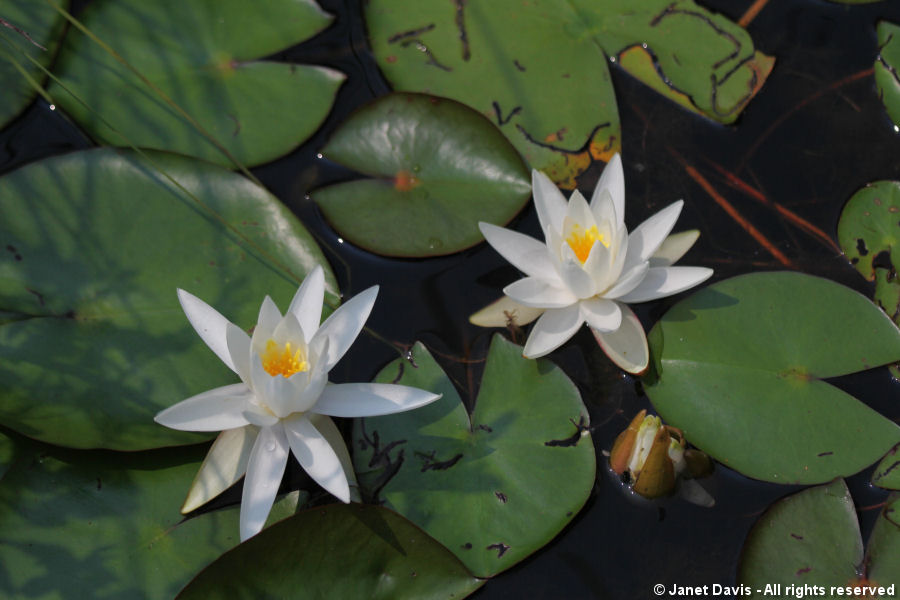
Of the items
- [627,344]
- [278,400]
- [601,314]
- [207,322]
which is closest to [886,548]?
[627,344]

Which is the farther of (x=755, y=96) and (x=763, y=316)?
(x=755, y=96)

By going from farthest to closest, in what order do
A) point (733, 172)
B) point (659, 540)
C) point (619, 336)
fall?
point (733, 172) → point (619, 336) → point (659, 540)

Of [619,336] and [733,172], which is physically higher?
[733,172]

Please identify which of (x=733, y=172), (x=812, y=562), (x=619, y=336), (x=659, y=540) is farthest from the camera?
(x=733, y=172)

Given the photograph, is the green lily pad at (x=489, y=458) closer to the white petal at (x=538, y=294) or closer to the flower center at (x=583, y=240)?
the white petal at (x=538, y=294)

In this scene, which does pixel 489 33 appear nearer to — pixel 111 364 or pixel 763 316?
pixel 763 316

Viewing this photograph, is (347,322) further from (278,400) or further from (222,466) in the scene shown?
(222,466)

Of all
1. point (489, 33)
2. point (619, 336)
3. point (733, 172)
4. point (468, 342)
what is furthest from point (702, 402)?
point (489, 33)
